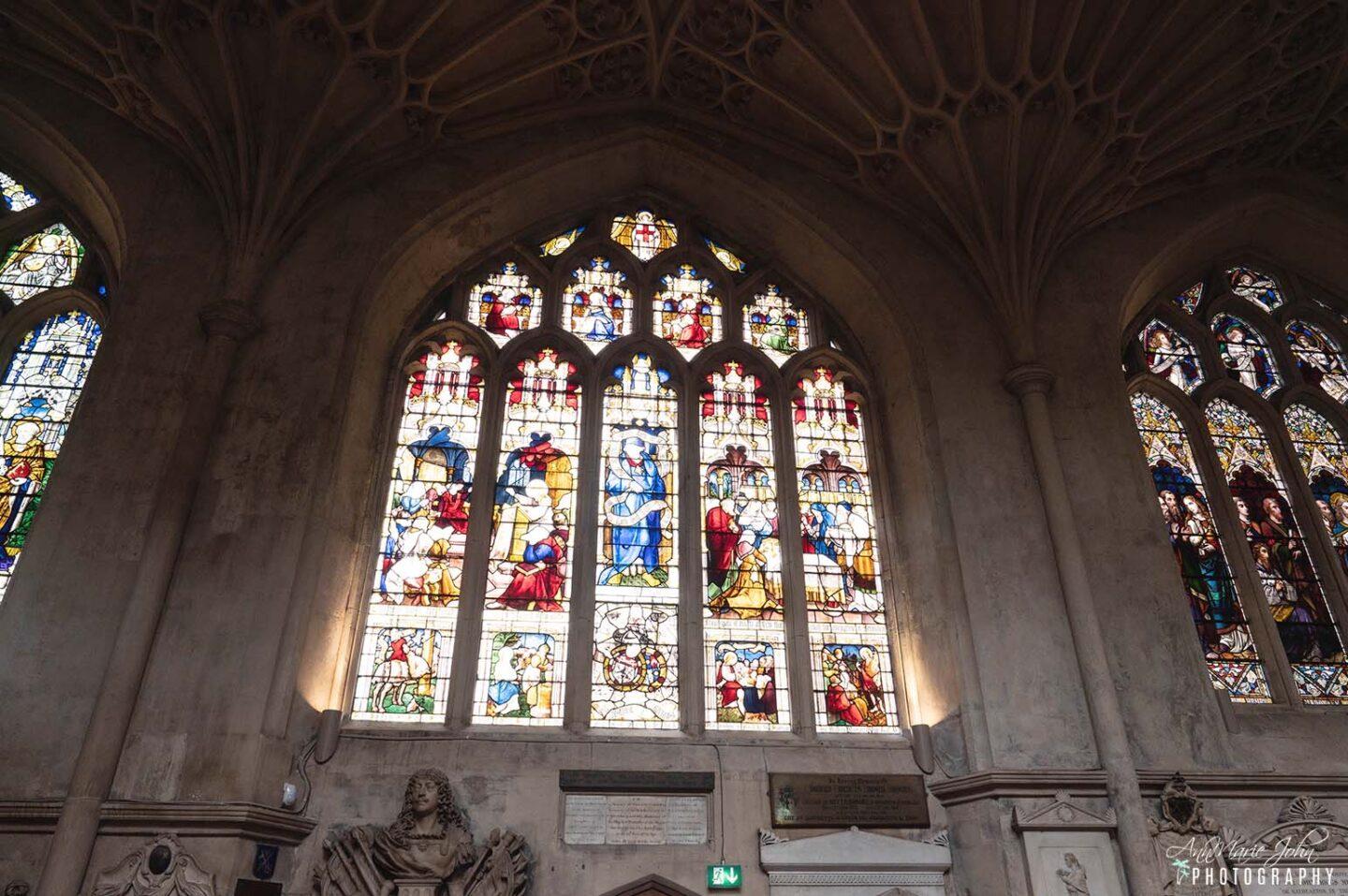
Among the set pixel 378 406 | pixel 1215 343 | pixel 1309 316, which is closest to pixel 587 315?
pixel 378 406

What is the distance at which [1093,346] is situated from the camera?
28.4 feet

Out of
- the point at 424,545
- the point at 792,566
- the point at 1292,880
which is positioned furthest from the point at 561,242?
the point at 1292,880

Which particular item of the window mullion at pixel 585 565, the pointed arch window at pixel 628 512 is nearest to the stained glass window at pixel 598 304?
the pointed arch window at pixel 628 512

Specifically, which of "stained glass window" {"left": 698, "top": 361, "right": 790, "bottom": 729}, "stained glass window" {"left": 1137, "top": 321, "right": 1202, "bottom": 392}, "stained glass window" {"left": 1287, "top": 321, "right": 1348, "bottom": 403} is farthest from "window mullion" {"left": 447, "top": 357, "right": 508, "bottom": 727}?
"stained glass window" {"left": 1287, "top": 321, "right": 1348, "bottom": 403}

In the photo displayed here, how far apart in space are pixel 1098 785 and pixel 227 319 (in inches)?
283

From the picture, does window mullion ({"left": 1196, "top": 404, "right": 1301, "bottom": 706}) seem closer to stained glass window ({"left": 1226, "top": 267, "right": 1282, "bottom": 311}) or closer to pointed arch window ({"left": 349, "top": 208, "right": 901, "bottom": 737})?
stained glass window ({"left": 1226, "top": 267, "right": 1282, "bottom": 311})

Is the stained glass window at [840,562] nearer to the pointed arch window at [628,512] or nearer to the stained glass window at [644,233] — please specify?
the pointed arch window at [628,512]

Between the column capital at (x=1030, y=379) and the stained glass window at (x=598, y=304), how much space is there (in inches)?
137

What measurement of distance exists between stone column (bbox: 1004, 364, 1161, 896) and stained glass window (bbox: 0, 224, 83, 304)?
8.30 meters

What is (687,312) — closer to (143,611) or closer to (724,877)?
(724,877)

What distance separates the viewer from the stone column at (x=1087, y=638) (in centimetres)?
627

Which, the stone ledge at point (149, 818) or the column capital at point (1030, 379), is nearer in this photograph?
the stone ledge at point (149, 818)

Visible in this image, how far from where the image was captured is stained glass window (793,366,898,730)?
745 cm

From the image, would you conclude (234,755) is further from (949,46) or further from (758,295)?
(949,46)
